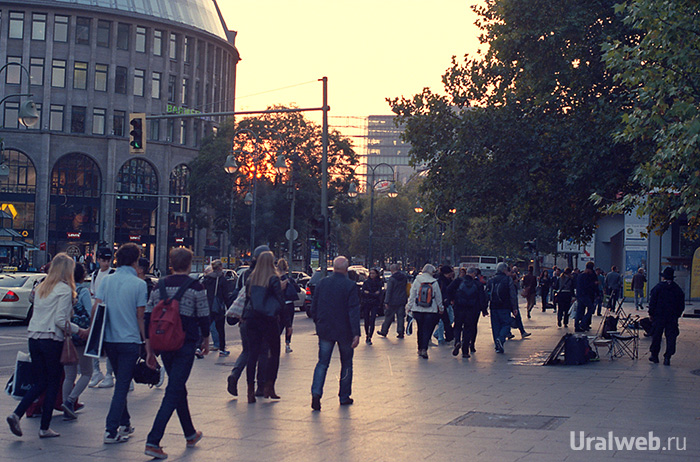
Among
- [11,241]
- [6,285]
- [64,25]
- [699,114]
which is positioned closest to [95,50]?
[64,25]

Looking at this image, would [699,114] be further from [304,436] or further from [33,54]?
[33,54]

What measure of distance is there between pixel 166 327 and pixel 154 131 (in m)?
68.4

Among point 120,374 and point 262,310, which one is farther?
point 262,310

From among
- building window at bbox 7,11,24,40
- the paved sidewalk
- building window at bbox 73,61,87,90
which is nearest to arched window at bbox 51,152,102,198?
building window at bbox 73,61,87,90

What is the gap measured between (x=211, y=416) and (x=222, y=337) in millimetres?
7393

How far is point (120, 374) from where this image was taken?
26.0 ft

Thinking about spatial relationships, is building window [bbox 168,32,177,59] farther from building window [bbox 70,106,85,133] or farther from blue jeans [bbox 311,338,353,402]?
blue jeans [bbox 311,338,353,402]

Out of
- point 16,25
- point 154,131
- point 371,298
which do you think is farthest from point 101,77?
point 371,298

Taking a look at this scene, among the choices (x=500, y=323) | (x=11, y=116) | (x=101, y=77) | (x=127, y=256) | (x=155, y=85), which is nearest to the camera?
(x=127, y=256)

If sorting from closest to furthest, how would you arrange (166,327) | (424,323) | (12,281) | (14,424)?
(166,327)
(14,424)
(424,323)
(12,281)

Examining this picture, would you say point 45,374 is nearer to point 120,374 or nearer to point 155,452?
point 120,374

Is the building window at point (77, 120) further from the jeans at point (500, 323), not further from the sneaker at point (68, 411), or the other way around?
the sneaker at point (68, 411)

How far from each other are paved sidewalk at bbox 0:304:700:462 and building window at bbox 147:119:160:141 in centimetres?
5980

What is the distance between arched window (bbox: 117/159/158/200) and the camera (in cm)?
7169
